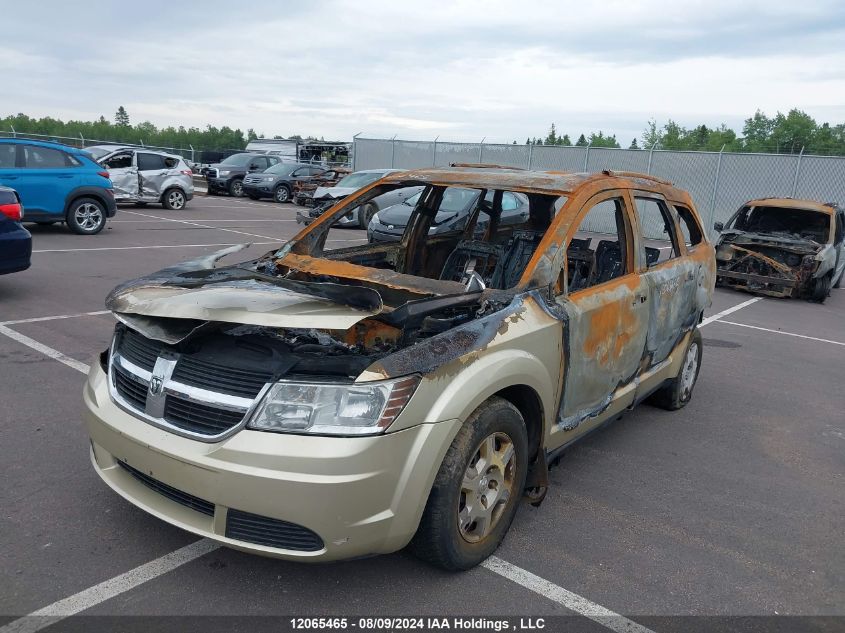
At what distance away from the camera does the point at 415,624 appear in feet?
9.13

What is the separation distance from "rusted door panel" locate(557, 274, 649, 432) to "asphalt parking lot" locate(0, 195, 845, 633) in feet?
1.38

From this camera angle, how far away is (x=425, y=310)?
10.3ft

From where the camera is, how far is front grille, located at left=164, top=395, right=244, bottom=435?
274 cm

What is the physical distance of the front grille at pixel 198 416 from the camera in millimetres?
2736

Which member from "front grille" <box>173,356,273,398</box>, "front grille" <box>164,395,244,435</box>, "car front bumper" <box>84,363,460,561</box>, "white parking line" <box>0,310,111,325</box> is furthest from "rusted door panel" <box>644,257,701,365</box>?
"white parking line" <box>0,310,111,325</box>

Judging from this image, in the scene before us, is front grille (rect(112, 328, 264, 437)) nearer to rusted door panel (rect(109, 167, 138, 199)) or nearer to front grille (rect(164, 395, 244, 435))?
front grille (rect(164, 395, 244, 435))

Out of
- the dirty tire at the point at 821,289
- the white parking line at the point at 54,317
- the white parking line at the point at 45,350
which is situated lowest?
the white parking line at the point at 45,350

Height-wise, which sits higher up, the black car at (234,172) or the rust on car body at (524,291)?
the black car at (234,172)

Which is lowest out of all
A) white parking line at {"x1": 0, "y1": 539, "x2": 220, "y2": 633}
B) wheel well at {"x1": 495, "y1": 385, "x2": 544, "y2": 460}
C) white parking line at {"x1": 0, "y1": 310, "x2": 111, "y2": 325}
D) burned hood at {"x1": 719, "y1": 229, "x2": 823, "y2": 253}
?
white parking line at {"x1": 0, "y1": 539, "x2": 220, "y2": 633}

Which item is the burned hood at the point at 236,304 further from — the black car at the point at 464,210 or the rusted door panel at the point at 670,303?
the rusted door panel at the point at 670,303

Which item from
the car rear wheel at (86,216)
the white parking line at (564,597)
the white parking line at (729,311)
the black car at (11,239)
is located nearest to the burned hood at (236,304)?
the white parking line at (564,597)

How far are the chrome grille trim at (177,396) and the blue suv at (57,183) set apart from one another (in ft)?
35.2

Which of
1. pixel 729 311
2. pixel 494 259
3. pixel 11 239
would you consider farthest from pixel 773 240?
pixel 11 239

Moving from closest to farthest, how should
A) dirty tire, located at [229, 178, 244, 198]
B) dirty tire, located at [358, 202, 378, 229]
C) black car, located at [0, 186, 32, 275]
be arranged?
1. black car, located at [0, 186, 32, 275]
2. dirty tire, located at [358, 202, 378, 229]
3. dirty tire, located at [229, 178, 244, 198]
